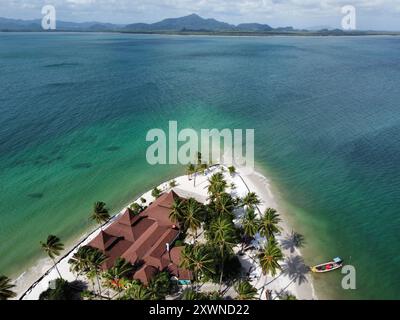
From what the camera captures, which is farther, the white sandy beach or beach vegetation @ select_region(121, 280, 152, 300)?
the white sandy beach

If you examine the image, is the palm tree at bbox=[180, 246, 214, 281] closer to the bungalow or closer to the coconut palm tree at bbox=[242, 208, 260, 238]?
the bungalow

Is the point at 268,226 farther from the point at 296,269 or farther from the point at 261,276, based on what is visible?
the point at 296,269

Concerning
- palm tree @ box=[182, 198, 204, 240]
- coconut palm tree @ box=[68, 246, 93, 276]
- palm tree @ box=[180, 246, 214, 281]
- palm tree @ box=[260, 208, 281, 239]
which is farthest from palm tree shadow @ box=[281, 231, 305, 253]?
coconut palm tree @ box=[68, 246, 93, 276]

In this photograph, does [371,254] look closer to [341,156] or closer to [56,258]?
[341,156]

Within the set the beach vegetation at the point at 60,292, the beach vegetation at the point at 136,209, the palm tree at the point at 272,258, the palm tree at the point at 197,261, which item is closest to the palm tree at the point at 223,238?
the palm tree at the point at 197,261

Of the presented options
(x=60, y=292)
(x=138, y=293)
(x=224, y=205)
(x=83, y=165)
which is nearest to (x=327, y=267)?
(x=224, y=205)
